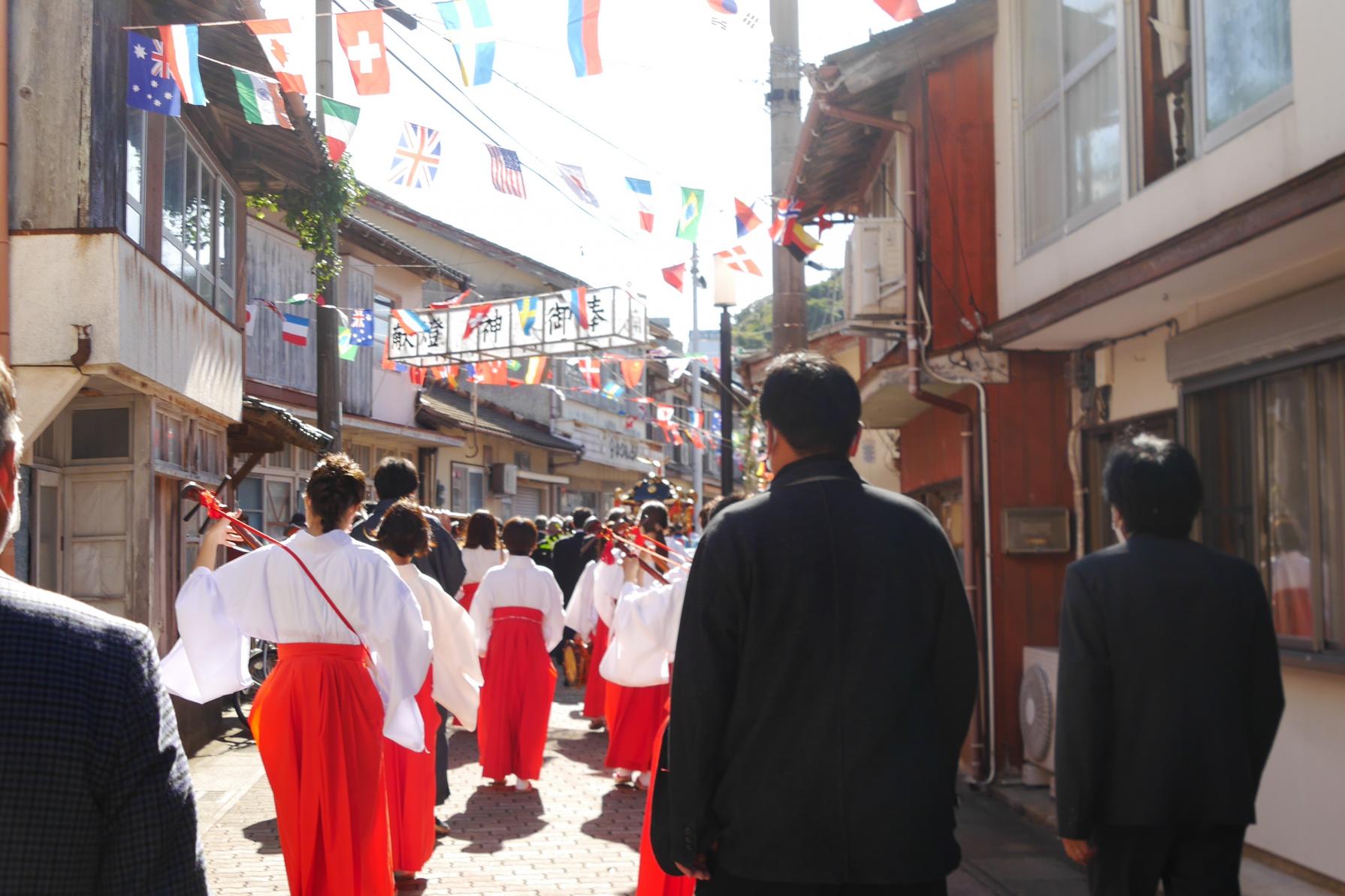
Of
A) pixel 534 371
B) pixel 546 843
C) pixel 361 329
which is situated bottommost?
pixel 546 843

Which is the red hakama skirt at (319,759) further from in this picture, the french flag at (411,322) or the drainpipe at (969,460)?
the french flag at (411,322)

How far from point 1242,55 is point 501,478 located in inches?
924

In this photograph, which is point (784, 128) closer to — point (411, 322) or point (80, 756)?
point (411, 322)

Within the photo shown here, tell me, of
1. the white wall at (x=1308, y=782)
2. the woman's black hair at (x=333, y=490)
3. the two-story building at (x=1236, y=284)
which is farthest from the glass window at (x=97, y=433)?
the white wall at (x=1308, y=782)

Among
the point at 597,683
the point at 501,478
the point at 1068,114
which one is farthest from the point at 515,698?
the point at 501,478

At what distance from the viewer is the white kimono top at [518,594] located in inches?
405

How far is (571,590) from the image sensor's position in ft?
54.5

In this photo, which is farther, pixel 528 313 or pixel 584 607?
pixel 528 313

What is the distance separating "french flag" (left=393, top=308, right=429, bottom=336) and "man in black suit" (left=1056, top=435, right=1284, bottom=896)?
Answer: 53.2ft

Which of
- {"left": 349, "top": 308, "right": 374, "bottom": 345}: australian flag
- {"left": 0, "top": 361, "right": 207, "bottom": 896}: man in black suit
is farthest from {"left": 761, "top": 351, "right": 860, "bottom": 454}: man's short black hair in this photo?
{"left": 349, "top": 308, "right": 374, "bottom": 345}: australian flag

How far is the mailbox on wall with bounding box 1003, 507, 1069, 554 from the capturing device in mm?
9664

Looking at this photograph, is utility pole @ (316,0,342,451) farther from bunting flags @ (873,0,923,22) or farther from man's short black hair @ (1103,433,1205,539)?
man's short black hair @ (1103,433,1205,539)

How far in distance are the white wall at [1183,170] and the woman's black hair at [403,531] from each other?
423cm

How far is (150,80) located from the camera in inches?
351
